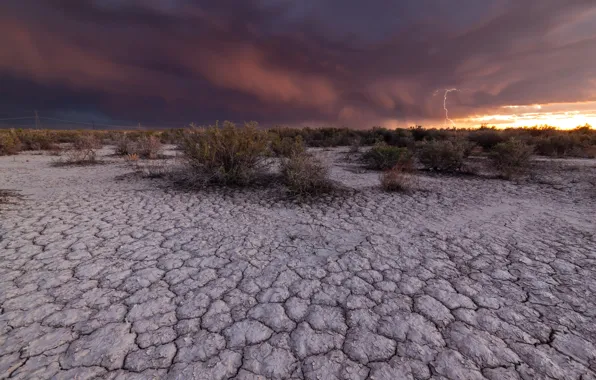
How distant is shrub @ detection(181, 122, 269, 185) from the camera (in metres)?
6.20

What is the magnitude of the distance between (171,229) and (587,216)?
21.1 ft

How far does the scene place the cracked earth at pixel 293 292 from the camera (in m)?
1.80

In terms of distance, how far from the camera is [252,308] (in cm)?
231

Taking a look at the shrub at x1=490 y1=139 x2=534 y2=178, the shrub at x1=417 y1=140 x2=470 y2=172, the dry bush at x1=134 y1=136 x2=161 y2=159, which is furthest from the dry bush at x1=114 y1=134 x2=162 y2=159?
the shrub at x1=490 y1=139 x2=534 y2=178

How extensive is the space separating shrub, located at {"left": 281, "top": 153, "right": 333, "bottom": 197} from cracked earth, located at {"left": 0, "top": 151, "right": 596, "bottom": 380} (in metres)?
0.89

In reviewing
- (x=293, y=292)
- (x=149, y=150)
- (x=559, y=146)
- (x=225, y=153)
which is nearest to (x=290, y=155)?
(x=225, y=153)

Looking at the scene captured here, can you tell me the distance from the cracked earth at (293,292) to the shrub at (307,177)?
894 mm

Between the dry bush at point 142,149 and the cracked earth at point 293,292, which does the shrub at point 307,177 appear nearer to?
the cracked earth at point 293,292

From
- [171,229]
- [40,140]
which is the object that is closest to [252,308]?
[171,229]

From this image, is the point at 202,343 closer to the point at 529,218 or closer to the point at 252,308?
the point at 252,308

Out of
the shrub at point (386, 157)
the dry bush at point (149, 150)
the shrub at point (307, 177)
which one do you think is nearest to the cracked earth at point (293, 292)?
the shrub at point (307, 177)

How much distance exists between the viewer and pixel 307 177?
5.66 metres

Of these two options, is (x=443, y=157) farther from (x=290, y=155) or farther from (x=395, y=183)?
(x=290, y=155)

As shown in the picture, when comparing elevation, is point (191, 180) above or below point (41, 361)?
above
